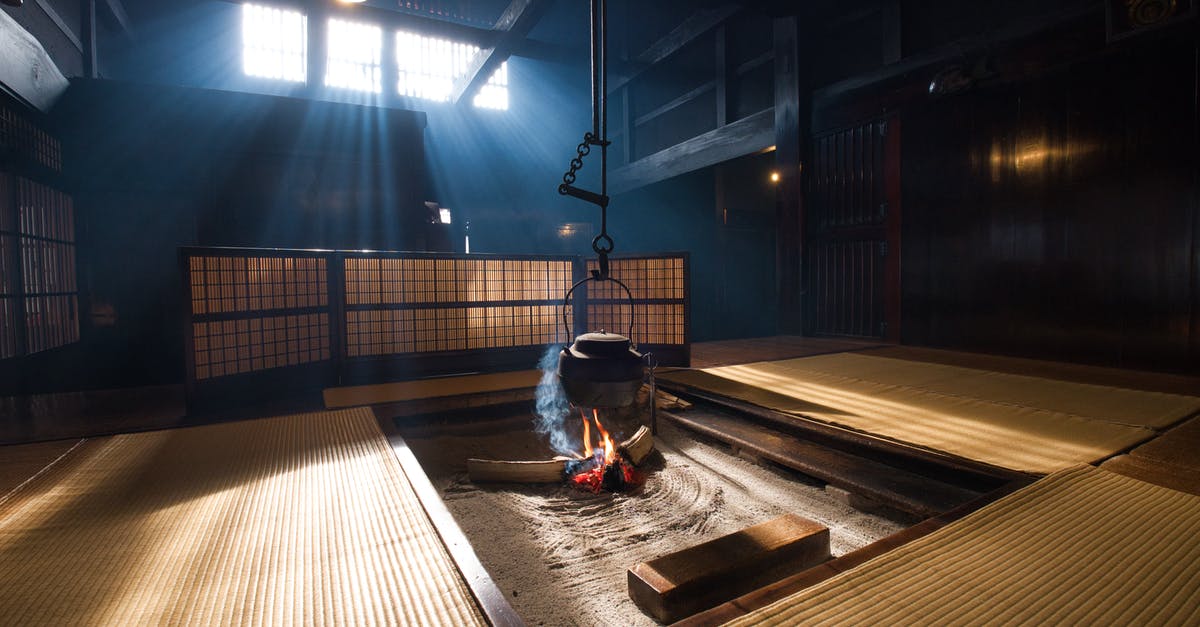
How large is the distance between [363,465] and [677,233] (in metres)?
8.57

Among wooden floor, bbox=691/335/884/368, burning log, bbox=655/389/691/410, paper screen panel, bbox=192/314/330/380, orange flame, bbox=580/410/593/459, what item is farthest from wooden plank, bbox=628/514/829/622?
paper screen panel, bbox=192/314/330/380

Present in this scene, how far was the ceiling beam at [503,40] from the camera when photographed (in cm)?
596

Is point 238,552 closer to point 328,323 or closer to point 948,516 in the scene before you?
point 948,516

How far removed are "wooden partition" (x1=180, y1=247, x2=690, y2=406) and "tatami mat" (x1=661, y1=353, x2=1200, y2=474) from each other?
1.02m

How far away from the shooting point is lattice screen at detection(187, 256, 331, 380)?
3076mm

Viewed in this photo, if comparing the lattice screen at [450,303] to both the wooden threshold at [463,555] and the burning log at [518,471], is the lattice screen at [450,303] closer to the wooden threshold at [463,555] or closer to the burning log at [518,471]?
the burning log at [518,471]

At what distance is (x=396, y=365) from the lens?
3977mm

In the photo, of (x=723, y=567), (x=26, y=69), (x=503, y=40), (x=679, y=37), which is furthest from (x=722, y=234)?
(x=26, y=69)

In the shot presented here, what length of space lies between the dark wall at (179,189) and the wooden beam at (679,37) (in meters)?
4.51

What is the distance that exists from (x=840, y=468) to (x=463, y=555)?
1718mm

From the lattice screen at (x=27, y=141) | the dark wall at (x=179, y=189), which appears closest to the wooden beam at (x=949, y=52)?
the dark wall at (x=179, y=189)

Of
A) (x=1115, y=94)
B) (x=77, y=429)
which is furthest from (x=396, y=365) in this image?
(x=1115, y=94)

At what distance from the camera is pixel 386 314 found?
13.0 ft

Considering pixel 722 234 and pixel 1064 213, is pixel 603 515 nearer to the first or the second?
pixel 1064 213
